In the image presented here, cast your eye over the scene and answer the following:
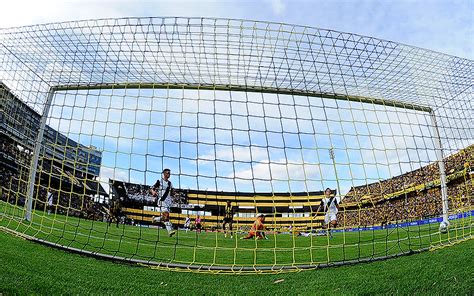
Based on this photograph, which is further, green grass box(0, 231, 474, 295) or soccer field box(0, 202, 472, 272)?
soccer field box(0, 202, 472, 272)

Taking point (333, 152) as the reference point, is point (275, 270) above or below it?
below

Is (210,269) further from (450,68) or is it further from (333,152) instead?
(450,68)

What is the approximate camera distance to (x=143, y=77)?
19.8ft

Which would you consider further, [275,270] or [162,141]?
[162,141]

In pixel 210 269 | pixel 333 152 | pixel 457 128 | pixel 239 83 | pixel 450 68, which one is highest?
pixel 450 68

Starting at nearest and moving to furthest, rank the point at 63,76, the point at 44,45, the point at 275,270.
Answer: the point at 275,270
the point at 44,45
the point at 63,76

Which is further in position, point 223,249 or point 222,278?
point 223,249

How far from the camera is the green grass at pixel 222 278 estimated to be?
3055 millimetres

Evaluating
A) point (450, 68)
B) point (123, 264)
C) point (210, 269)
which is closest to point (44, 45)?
point (123, 264)

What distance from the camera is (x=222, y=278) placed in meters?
4.07

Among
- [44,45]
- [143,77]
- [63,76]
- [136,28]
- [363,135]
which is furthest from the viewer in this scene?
[63,76]

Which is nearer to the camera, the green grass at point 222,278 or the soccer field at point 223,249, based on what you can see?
the green grass at point 222,278

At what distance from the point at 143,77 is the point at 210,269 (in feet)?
11.2

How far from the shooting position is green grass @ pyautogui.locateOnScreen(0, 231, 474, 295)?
10.0ft
